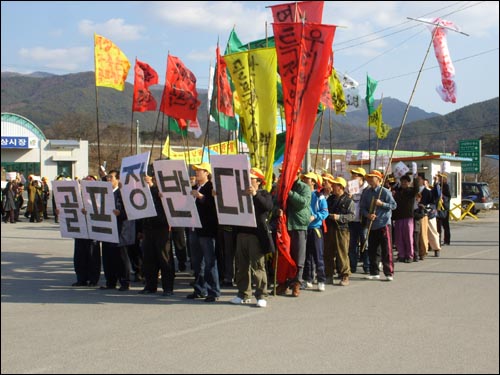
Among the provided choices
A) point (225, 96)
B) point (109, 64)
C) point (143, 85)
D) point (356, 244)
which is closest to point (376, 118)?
point (225, 96)

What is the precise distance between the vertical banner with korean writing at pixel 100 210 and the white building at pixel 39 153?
28146 millimetres

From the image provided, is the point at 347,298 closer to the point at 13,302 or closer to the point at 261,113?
the point at 261,113

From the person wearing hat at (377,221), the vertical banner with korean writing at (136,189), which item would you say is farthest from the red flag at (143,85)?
the person wearing hat at (377,221)

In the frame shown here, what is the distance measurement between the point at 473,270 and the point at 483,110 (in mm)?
80754

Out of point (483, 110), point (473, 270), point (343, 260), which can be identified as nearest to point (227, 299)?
point (343, 260)

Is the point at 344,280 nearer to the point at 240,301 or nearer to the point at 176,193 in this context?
the point at 240,301

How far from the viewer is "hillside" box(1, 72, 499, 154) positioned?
77500 mm

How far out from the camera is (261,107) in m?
9.82

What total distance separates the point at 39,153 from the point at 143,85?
82.8 ft

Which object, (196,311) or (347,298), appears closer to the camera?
(196,311)

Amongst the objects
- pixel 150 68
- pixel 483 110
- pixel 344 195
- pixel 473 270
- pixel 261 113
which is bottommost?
pixel 473 270

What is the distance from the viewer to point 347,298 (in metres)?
8.91

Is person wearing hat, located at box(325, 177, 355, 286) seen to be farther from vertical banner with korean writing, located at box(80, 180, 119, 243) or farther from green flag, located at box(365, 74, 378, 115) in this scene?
green flag, located at box(365, 74, 378, 115)

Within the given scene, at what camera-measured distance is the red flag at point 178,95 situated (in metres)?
13.4
